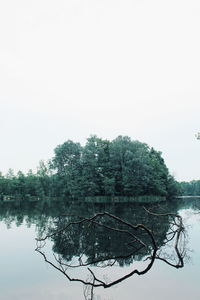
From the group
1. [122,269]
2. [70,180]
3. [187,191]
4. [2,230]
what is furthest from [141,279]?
[187,191]

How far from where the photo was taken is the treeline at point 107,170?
6488cm

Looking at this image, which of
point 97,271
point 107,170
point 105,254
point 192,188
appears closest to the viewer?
point 97,271

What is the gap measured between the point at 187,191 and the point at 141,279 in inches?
7543

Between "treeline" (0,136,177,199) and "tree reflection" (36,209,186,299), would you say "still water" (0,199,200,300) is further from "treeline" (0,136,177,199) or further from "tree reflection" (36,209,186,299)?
"treeline" (0,136,177,199)

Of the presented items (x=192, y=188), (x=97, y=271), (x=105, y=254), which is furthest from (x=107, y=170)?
(x=192, y=188)

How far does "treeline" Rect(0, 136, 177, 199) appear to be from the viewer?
Answer: 64.9 m

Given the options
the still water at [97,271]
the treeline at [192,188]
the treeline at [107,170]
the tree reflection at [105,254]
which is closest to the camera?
the still water at [97,271]

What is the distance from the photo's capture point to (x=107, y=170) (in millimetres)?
69188

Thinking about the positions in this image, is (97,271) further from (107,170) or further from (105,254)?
(107,170)

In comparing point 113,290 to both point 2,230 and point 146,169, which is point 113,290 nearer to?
point 2,230

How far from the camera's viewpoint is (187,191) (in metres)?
188

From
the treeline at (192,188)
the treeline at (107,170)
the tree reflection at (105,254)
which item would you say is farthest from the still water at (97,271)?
the treeline at (192,188)

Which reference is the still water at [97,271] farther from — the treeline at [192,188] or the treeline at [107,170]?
the treeline at [192,188]

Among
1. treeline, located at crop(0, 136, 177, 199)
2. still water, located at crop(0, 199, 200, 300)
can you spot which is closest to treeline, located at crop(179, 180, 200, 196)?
treeline, located at crop(0, 136, 177, 199)
